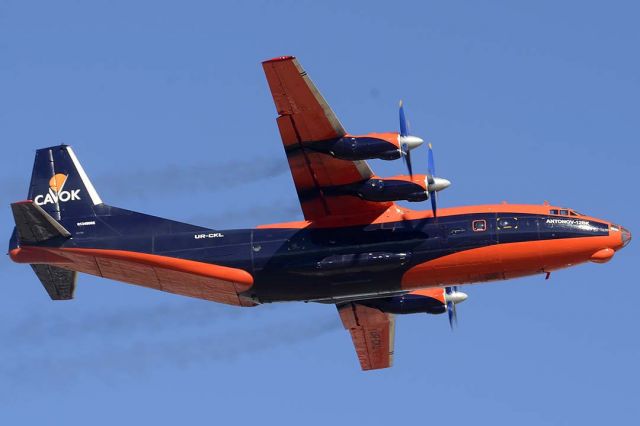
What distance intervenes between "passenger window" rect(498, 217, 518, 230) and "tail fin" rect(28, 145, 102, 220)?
13746 mm

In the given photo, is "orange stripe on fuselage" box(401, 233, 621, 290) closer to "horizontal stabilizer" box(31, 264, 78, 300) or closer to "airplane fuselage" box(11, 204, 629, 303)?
"airplane fuselage" box(11, 204, 629, 303)

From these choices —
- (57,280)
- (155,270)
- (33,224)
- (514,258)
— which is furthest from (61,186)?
(514,258)

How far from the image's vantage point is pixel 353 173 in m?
39.9

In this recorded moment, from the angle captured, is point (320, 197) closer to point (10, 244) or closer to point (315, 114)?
point (315, 114)

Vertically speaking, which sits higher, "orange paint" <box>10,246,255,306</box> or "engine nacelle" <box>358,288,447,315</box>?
"orange paint" <box>10,246,255,306</box>

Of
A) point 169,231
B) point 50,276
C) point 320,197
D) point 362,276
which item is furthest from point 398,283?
point 50,276

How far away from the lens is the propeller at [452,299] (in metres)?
44.2

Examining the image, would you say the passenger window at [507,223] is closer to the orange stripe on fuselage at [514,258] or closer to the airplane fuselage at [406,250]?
the airplane fuselage at [406,250]

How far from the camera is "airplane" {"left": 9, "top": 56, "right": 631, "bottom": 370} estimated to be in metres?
39.0

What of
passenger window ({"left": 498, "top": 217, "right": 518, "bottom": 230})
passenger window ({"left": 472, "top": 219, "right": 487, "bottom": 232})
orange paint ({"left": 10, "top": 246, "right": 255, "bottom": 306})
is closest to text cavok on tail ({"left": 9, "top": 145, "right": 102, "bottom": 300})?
orange paint ({"left": 10, "top": 246, "right": 255, "bottom": 306})

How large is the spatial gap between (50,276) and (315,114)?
437 inches

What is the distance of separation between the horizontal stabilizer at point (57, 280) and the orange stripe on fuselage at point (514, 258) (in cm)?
1157

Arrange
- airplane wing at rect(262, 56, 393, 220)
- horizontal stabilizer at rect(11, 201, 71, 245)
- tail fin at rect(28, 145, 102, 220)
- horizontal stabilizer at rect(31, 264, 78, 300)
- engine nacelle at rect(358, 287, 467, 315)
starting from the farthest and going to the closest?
engine nacelle at rect(358, 287, 467, 315) → tail fin at rect(28, 145, 102, 220) → horizontal stabilizer at rect(31, 264, 78, 300) → horizontal stabilizer at rect(11, 201, 71, 245) → airplane wing at rect(262, 56, 393, 220)

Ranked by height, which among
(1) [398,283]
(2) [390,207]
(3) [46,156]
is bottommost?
(1) [398,283]
